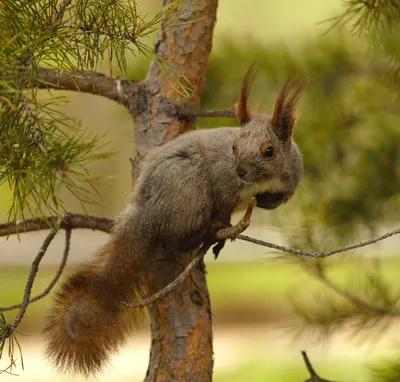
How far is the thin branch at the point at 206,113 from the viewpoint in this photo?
143cm

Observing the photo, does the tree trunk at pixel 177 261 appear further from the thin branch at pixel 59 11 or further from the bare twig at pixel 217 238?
the thin branch at pixel 59 11

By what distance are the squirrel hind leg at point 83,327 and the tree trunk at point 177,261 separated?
0.13 metres

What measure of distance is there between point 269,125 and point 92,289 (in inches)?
17.9

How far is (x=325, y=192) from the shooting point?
2111 mm

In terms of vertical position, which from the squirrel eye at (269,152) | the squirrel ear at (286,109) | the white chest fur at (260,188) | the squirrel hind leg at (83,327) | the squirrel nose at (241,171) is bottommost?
the squirrel hind leg at (83,327)

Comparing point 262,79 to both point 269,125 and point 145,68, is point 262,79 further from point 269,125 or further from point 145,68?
point 269,125

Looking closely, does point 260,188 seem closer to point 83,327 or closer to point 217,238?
point 217,238

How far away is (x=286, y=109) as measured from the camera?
1.35 meters

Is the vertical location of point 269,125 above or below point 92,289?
above

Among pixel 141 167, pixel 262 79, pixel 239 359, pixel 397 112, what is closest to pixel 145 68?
pixel 262 79

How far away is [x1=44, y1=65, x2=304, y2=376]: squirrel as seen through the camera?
1313 millimetres

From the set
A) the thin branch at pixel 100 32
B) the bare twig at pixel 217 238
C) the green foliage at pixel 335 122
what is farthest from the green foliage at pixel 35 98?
the green foliage at pixel 335 122

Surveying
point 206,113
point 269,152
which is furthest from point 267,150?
point 206,113

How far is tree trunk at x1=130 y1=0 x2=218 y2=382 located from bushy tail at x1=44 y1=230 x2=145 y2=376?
82 millimetres
